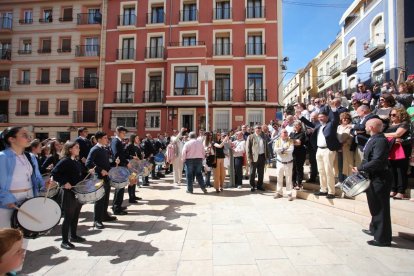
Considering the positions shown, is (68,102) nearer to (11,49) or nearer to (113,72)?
(113,72)

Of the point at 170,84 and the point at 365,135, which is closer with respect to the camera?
the point at 365,135

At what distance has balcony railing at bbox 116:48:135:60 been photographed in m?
25.1

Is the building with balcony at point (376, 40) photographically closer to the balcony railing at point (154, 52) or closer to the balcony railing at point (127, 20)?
the balcony railing at point (154, 52)

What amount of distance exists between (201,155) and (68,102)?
22077 millimetres

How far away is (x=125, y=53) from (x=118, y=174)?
2200cm

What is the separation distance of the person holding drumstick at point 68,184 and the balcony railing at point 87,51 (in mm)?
23928

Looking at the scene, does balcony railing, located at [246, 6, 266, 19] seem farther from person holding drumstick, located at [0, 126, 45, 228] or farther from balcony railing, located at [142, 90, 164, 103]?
person holding drumstick, located at [0, 126, 45, 228]

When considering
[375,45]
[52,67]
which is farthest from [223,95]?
[52,67]

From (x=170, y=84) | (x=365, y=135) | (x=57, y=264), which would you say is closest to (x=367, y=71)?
(x=170, y=84)

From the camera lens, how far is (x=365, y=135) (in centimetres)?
571

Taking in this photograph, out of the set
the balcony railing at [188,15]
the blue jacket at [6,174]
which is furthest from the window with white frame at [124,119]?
the blue jacket at [6,174]

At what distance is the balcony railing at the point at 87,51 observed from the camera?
84.5 feet

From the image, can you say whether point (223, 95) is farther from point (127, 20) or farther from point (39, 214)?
point (39, 214)

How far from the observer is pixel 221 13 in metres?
24.2
